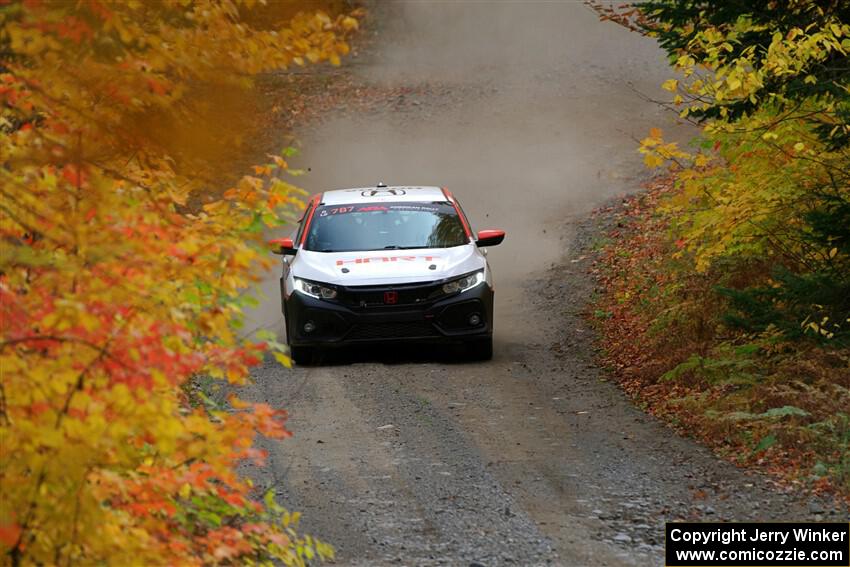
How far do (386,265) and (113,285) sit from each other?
27.4 ft

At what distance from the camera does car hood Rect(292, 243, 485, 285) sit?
40.4 feet

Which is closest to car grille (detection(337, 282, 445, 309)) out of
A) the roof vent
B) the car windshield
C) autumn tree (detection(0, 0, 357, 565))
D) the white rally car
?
the white rally car

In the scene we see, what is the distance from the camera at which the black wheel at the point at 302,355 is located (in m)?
12.6

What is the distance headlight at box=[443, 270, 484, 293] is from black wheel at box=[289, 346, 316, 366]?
1.75 metres

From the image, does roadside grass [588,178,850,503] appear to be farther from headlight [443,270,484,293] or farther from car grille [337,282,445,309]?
car grille [337,282,445,309]

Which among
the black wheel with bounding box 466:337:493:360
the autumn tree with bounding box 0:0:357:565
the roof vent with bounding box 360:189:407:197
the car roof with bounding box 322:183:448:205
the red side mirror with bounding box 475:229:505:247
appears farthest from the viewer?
the roof vent with bounding box 360:189:407:197

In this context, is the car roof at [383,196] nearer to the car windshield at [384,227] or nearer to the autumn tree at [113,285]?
the car windshield at [384,227]

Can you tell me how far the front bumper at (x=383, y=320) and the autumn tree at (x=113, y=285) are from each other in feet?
20.9

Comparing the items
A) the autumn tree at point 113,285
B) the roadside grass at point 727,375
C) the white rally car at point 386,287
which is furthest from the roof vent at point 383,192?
the autumn tree at point 113,285

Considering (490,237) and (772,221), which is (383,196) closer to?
(490,237)

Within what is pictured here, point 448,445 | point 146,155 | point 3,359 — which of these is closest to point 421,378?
point 448,445

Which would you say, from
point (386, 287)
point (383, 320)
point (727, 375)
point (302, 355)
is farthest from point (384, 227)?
point (727, 375)

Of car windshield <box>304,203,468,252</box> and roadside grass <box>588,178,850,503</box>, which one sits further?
car windshield <box>304,203,468,252</box>

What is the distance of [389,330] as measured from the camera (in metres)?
12.3
